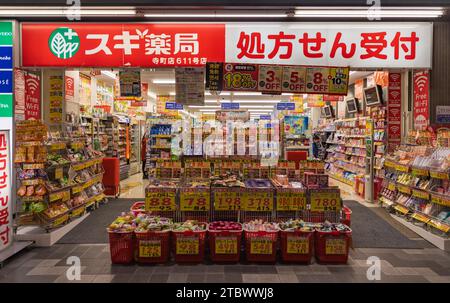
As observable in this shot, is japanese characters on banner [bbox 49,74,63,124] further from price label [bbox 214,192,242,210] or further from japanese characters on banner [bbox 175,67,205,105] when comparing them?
price label [bbox 214,192,242,210]

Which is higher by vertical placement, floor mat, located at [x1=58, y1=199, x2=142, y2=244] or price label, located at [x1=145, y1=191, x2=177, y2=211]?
price label, located at [x1=145, y1=191, x2=177, y2=211]

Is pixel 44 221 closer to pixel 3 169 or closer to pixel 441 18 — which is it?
pixel 3 169

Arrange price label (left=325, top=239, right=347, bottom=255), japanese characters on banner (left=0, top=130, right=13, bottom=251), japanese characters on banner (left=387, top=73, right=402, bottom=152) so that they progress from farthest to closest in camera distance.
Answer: japanese characters on banner (left=387, top=73, right=402, bottom=152)
japanese characters on banner (left=0, top=130, right=13, bottom=251)
price label (left=325, top=239, right=347, bottom=255)

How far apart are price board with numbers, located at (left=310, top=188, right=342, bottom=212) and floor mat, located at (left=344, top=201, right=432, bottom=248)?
1102 mm

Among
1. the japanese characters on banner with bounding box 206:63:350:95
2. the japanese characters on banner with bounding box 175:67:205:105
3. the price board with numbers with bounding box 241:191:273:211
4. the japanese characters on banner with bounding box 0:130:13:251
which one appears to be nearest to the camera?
the japanese characters on banner with bounding box 0:130:13:251

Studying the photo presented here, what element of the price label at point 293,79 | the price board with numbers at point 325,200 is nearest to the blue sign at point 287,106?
the price label at point 293,79

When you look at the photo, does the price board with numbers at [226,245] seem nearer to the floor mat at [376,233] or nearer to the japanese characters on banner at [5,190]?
the floor mat at [376,233]

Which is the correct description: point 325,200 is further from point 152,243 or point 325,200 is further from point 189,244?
point 152,243

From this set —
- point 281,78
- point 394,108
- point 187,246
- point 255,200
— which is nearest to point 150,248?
point 187,246

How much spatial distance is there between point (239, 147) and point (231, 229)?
4924 mm

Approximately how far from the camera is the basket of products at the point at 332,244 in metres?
4.74

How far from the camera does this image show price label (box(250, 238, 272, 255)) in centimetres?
473

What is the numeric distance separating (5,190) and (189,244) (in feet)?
9.00

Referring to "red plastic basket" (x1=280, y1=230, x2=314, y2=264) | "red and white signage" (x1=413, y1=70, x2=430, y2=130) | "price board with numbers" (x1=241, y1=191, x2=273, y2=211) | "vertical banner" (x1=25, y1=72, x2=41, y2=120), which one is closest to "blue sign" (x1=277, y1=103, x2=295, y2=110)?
"red and white signage" (x1=413, y1=70, x2=430, y2=130)
